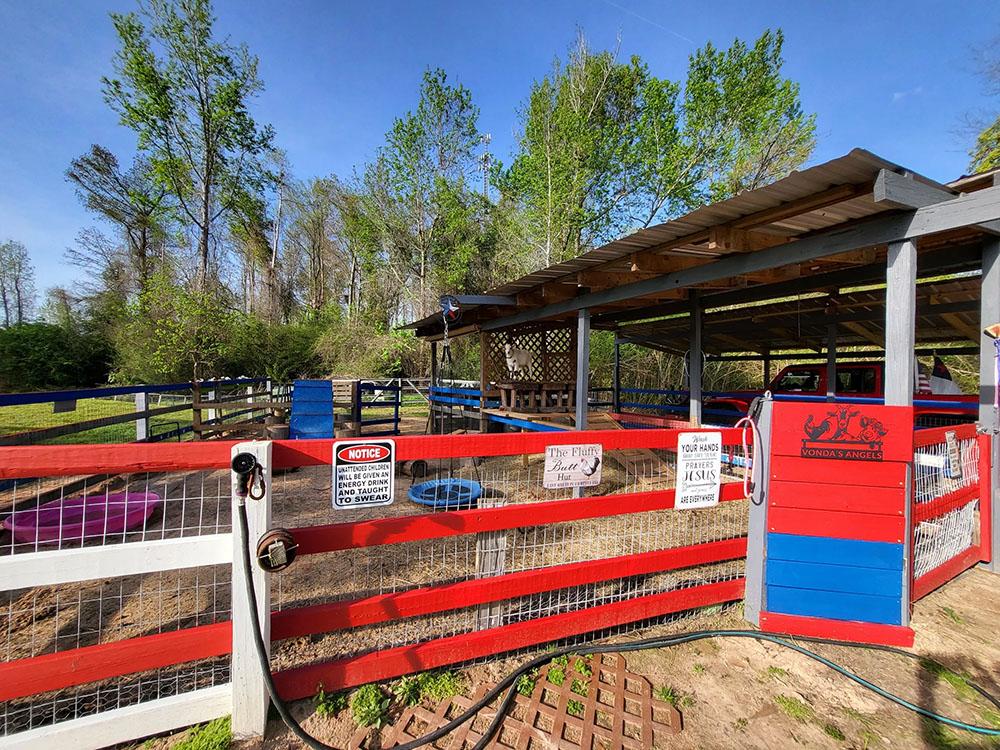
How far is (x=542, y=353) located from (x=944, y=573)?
5.94 metres

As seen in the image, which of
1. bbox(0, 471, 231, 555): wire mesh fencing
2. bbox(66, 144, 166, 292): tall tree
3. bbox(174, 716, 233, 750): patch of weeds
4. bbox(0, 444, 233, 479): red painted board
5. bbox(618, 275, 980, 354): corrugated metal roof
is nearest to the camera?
bbox(0, 444, 233, 479): red painted board

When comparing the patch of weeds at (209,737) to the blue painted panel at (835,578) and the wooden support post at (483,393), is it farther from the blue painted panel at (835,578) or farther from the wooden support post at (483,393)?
the wooden support post at (483,393)

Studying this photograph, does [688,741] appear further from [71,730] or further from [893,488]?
[71,730]

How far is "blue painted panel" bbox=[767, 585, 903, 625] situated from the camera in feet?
7.98

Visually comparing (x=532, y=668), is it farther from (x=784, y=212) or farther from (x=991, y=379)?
(x=991, y=379)

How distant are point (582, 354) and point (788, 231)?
2829 millimetres

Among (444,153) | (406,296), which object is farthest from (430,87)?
(406,296)

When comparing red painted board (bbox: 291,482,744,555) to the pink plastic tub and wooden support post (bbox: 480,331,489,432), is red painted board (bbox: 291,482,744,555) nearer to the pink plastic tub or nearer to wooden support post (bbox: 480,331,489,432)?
the pink plastic tub

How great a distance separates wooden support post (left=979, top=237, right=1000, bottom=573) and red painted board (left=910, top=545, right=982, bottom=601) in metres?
0.13

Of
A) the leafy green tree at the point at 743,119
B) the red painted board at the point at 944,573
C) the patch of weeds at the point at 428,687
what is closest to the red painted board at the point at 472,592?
the patch of weeds at the point at 428,687

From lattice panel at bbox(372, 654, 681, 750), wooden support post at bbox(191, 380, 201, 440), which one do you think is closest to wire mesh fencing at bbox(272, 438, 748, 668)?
lattice panel at bbox(372, 654, 681, 750)

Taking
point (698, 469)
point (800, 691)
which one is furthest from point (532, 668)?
point (698, 469)

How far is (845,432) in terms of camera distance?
241 centimetres

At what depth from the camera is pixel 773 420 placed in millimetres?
2508
